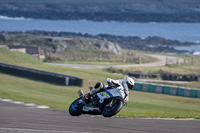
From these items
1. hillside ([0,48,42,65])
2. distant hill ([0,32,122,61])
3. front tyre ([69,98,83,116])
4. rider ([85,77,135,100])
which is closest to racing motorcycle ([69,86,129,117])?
rider ([85,77,135,100])

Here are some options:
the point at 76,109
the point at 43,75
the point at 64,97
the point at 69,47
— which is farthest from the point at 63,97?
the point at 69,47

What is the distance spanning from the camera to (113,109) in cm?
1086

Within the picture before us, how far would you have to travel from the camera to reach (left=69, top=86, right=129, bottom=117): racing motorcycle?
35.8 ft

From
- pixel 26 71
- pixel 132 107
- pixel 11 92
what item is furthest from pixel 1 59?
pixel 132 107

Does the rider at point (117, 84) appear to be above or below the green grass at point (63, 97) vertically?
above

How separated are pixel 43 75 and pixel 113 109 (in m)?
21.5

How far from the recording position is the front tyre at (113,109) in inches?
423

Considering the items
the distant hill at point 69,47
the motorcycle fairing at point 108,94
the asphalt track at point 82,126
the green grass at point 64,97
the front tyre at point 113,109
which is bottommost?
the distant hill at point 69,47

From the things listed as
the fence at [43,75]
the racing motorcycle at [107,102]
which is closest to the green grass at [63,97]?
the fence at [43,75]

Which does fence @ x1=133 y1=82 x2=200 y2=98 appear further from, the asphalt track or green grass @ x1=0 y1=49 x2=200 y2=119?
the asphalt track

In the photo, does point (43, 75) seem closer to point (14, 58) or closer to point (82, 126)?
point (14, 58)

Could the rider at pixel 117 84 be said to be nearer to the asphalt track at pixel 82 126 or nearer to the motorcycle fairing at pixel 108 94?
the motorcycle fairing at pixel 108 94

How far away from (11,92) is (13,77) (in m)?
7.55

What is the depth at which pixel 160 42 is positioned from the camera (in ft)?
403
